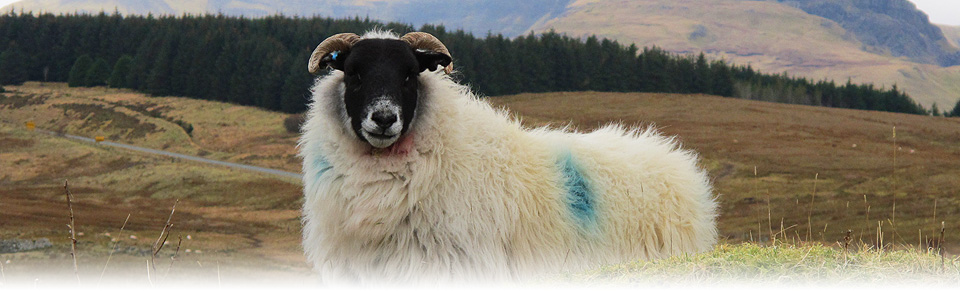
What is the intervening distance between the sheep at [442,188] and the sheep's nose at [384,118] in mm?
12

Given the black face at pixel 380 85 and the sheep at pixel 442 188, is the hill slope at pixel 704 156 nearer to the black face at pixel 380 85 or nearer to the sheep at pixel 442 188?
the sheep at pixel 442 188

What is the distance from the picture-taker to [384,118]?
24.0ft

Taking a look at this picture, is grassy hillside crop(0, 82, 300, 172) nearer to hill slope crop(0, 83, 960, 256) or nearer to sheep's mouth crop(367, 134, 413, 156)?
hill slope crop(0, 83, 960, 256)

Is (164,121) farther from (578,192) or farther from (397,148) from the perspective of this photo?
(578,192)

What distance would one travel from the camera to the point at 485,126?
346 inches

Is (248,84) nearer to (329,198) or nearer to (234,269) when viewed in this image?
(234,269)

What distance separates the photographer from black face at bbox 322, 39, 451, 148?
24.3 feet

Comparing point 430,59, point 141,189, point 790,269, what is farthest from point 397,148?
point 141,189

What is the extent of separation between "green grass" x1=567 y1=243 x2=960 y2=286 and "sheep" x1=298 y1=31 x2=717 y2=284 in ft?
6.20

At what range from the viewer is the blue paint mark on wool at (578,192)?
28.0 feet

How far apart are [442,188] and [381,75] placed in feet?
4.54

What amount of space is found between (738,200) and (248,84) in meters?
72.0

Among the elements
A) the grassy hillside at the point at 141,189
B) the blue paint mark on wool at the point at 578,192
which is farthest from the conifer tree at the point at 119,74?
the blue paint mark on wool at the point at 578,192

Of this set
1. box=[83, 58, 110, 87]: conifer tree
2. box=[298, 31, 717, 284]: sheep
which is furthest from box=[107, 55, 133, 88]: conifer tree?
box=[298, 31, 717, 284]: sheep
